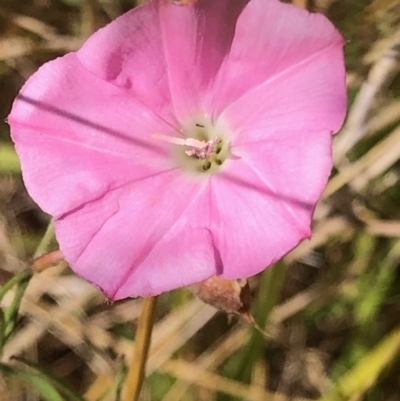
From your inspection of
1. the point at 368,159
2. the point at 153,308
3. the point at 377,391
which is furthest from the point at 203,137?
the point at 377,391

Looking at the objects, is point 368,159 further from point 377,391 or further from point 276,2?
point 276,2

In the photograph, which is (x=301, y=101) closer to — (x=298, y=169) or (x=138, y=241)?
(x=298, y=169)

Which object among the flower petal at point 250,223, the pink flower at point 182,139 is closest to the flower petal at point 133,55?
the pink flower at point 182,139

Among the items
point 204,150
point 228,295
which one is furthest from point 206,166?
point 228,295

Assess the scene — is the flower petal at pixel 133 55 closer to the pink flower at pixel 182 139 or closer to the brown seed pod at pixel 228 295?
the pink flower at pixel 182 139

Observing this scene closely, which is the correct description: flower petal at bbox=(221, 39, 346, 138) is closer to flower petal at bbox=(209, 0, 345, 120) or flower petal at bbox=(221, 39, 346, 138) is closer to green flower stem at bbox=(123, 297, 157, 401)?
flower petal at bbox=(209, 0, 345, 120)
